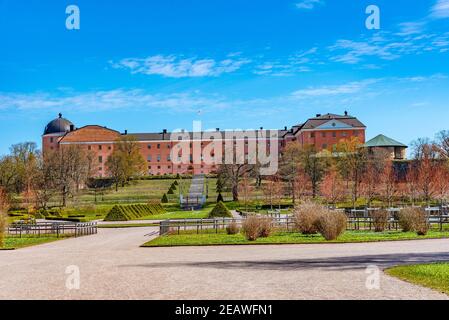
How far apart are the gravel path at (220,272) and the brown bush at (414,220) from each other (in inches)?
132

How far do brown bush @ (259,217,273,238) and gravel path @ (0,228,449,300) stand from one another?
309 cm

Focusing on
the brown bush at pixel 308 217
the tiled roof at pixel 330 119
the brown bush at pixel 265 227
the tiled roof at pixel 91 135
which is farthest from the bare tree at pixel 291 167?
the tiled roof at pixel 91 135

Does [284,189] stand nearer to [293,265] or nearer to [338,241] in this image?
[338,241]

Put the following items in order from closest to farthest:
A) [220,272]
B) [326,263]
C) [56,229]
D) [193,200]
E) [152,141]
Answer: [220,272], [326,263], [56,229], [193,200], [152,141]

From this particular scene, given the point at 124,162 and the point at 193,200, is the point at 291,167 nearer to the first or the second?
the point at 193,200

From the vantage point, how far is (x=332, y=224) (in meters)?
19.5

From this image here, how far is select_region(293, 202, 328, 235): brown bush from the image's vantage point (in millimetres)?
21344

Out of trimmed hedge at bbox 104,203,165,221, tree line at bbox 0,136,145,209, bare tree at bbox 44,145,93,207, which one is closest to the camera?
trimmed hedge at bbox 104,203,165,221

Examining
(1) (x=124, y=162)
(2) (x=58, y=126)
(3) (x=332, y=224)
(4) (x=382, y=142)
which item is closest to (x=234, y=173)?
(1) (x=124, y=162)

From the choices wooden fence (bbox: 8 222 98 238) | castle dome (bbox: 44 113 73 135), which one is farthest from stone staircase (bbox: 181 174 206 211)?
castle dome (bbox: 44 113 73 135)

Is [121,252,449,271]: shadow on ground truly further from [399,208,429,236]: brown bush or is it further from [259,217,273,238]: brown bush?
[399,208,429,236]: brown bush

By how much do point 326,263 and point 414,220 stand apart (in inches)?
447
